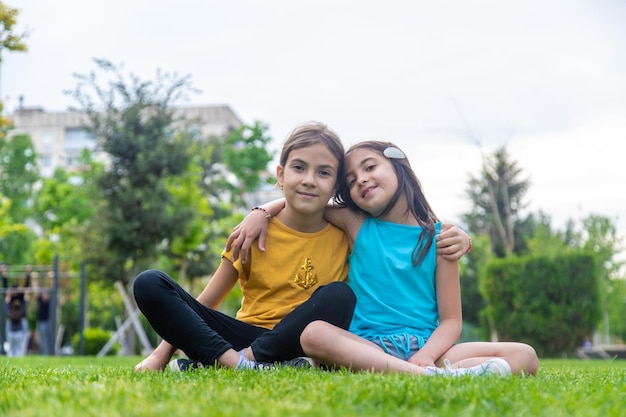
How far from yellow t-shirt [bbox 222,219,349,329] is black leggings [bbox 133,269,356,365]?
16.0 inches

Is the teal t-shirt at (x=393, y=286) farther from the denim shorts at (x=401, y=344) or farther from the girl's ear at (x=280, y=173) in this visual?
the girl's ear at (x=280, y=173)

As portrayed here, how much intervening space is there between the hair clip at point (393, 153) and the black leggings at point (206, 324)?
941 mm

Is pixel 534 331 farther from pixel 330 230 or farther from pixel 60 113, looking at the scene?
pixel 60 113

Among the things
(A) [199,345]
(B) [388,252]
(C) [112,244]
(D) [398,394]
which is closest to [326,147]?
(B) [388,252]

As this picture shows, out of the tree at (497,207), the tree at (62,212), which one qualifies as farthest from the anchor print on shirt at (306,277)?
the tree at (497,207)

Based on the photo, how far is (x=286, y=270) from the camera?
13.2ft

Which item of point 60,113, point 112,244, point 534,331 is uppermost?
point 60,113

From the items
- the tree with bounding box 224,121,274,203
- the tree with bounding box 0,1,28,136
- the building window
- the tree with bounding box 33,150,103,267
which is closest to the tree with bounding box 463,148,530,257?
the tree with bounding box 224,121,274,203

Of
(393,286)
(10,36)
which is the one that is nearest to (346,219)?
(393,286)

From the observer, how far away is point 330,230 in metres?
4.18

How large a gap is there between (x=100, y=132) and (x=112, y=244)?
275 cm

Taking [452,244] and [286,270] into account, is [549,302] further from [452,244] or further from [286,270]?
[286,270]

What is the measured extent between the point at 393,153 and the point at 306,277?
915 mm

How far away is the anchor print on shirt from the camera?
13.1 ft
